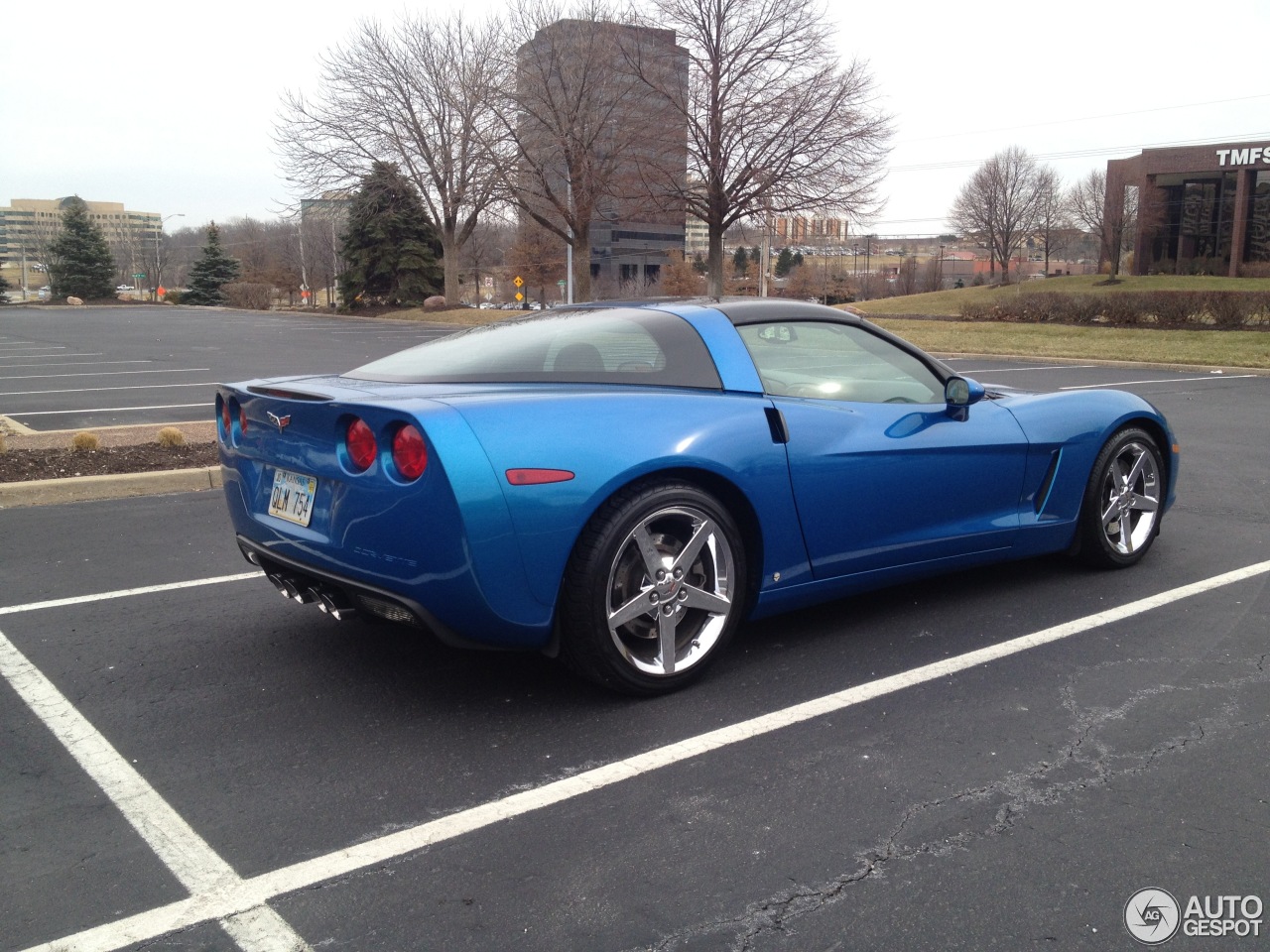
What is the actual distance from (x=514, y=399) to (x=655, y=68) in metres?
31.4

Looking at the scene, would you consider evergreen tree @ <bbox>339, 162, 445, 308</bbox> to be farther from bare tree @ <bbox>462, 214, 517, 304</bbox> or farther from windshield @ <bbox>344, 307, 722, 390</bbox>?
windshield @ <bbox>344, 307, 722, 390</bbox>

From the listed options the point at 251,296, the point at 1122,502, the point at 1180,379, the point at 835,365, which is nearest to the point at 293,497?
the point at 835,365

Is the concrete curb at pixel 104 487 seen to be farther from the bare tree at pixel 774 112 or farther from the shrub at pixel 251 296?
the shrub at pixel 251 296

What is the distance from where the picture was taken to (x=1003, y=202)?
75125 millimetres

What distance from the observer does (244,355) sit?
2234 cm

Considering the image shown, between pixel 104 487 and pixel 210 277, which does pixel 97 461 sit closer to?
pixel 104 487

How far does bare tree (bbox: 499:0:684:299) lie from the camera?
108 ft

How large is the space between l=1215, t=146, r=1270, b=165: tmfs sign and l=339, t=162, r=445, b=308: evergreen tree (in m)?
44.1

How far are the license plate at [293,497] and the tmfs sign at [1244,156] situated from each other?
66039 mm

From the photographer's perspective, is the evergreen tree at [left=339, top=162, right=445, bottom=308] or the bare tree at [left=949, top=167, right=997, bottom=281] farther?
the bare tree at [left=949, top=167, right=997, bottom=281]

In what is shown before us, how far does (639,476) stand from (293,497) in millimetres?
1198

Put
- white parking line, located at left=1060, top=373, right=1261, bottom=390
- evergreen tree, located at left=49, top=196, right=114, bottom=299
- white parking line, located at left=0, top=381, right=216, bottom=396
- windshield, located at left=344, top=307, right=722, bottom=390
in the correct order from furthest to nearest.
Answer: evergreen tree, located at left=49, top=196, right=114, bottom=299 → white parking line, located at left=1060, top=373, right=1261, bottom=390 → white parking line, located at left=0, top=381, right=216, bottom=396 → windshield, located at left=344, top=307, right=722, bottom=390

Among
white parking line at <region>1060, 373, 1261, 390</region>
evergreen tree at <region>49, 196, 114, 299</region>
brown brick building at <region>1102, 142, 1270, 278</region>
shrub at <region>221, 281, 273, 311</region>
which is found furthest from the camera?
evergreen tree at <region>49, 196, 114, 299</region>

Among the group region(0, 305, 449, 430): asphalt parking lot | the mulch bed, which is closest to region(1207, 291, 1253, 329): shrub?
region(0, 305, 449, 430): asphalt parking lot
